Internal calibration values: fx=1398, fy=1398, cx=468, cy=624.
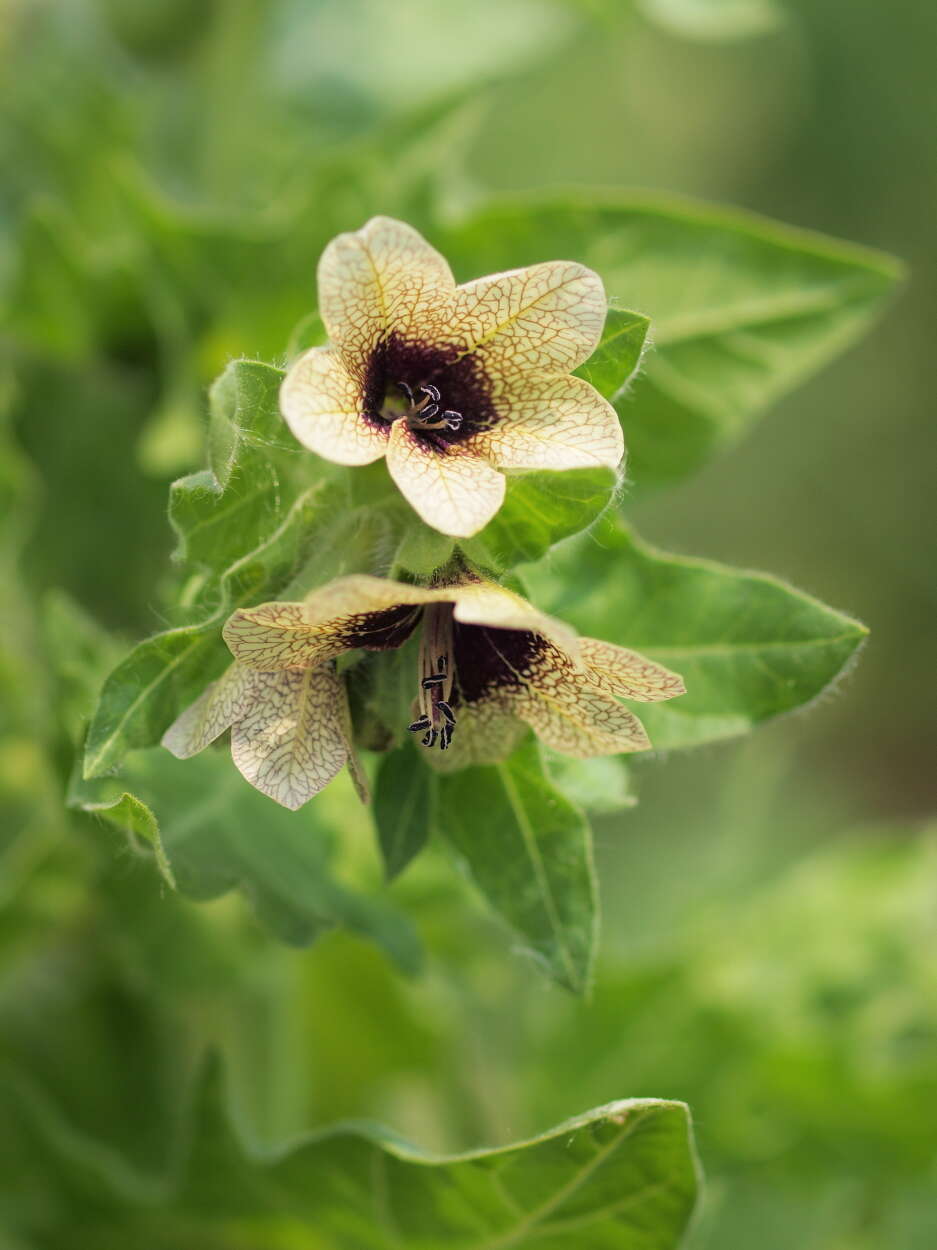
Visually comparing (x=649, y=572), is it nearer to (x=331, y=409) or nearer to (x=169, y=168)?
(x=331, y=409)

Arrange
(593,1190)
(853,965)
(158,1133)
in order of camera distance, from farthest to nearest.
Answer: (853,965), (158,1133), (593,1190)

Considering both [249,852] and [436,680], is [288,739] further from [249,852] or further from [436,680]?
[249,852]

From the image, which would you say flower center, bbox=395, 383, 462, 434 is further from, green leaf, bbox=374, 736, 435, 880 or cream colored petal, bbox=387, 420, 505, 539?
green leaf, bbox=374, 736, 435, 880

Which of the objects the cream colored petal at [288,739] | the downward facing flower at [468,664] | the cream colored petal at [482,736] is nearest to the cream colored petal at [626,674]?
the downward facing flower at [468,664]

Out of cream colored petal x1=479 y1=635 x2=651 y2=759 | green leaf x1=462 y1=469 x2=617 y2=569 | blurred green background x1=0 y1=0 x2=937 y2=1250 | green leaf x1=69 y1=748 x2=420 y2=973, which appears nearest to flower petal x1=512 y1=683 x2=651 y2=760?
cream colored petal x1=479 y1=635 x2=651 y2=759

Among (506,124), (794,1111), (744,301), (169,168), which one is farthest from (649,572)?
(506,124)
